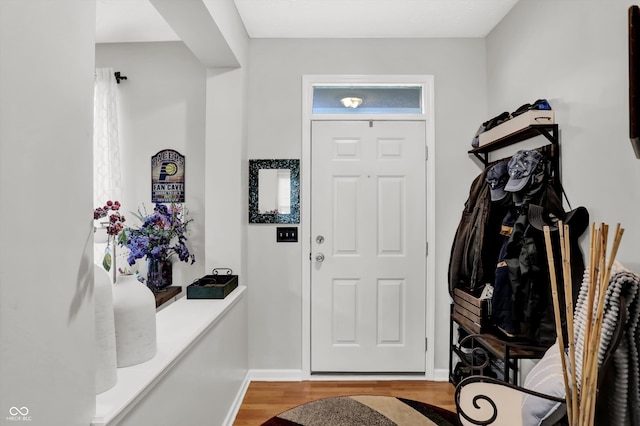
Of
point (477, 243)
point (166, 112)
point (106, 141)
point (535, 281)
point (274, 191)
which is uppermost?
point (166, 112)

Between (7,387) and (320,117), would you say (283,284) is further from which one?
(7,387)

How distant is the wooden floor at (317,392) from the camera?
2438mm

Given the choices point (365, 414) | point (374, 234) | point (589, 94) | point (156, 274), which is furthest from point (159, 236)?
point (589, 94)

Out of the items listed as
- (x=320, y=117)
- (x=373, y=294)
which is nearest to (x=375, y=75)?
(x=320, y=117)

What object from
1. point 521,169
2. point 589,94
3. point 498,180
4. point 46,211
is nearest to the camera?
point 46,211

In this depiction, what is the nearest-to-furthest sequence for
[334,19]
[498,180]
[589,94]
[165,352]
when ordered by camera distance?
[165,352]
[589,94]
[498,180]
[334,19]

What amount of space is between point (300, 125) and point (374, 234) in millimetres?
1046

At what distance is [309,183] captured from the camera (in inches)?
113

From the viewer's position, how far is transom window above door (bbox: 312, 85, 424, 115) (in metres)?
2.92

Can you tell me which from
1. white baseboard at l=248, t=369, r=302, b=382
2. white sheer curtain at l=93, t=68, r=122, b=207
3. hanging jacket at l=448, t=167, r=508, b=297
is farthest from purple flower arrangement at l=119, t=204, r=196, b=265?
hanging jacket at l=448, t=167, r=508, b=297

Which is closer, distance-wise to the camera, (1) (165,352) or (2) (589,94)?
(1) (165,352)

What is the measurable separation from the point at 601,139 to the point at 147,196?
2.98 metres

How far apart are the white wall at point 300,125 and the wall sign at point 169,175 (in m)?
0.59

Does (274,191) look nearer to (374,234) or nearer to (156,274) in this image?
(374,234)
